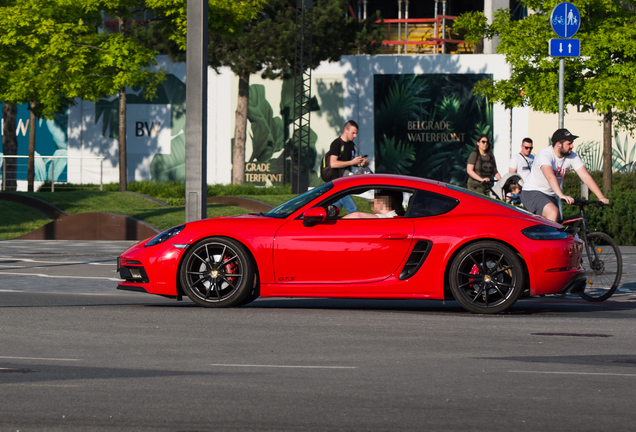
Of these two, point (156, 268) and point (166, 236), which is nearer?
point (156, 268)

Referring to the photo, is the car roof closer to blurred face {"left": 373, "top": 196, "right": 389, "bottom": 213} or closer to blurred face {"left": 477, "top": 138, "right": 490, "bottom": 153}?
blurred face {"left": 373, "top": 196, "right": 389, "bottom": 213}

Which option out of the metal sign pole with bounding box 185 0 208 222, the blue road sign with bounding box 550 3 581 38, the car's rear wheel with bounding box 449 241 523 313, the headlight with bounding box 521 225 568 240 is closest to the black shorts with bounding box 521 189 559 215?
the headlight with bounding box 521 225 568 240

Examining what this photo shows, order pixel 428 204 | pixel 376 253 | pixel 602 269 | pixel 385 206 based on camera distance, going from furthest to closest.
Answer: pixel 602 269, pixel 385 206, pixel 428 204, pixel 376 253

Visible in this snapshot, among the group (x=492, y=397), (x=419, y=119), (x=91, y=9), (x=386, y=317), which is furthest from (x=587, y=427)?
(x=419, y=119)

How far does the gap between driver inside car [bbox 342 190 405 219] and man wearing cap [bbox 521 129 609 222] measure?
229 centimetres

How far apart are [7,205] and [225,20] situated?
9.19 m

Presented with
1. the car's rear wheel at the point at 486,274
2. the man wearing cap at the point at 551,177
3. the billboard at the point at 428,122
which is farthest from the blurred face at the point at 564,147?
the billboard at the point at 428,122

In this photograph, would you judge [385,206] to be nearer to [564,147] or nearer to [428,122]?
[564,147]

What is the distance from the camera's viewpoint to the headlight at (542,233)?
27.5 ft

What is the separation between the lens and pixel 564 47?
12.8 m

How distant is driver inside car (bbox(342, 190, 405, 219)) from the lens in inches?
341

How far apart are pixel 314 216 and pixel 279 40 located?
Answer: 942 inches

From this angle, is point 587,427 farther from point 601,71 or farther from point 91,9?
point 91,9

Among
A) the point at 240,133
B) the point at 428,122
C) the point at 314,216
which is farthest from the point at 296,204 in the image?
the point at 428,122
